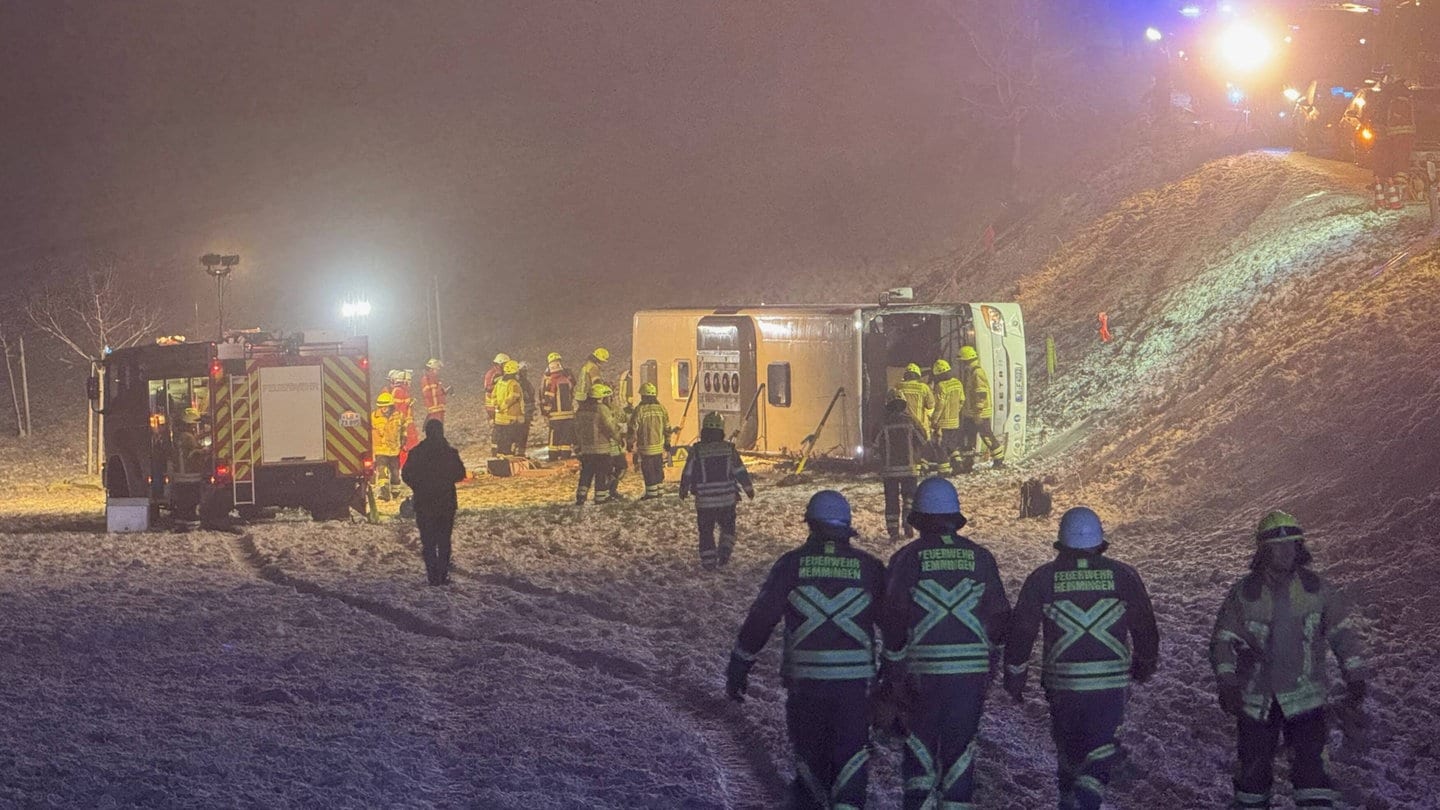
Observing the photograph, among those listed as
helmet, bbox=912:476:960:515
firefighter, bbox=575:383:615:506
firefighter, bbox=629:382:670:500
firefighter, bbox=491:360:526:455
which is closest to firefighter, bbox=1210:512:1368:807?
helmet, bbox=912:476:960:515

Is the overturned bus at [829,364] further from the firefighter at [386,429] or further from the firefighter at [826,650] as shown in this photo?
the firefighter at [826,650]

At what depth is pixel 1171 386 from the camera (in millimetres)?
21047

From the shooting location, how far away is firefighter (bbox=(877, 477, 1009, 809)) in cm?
614

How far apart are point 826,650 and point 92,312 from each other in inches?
1389

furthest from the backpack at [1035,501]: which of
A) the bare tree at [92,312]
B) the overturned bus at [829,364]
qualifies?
the bare tree at [92,312]

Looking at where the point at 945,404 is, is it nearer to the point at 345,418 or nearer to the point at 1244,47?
the point at 345,418

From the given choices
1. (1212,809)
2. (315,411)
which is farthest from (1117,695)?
(315,411)

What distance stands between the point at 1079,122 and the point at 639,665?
1572 inches

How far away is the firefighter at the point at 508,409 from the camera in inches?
914

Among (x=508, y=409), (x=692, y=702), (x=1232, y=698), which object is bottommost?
(x=692, y=702)

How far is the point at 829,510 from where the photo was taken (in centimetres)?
629

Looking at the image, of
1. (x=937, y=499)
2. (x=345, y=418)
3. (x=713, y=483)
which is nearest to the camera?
(x=937, y=499)

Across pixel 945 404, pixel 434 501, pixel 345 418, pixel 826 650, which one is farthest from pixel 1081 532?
pixel 345 418

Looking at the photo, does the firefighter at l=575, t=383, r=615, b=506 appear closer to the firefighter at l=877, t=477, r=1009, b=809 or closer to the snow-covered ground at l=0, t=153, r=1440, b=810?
the snow-covered ground at l=0, t=153, r=1440, b=810
